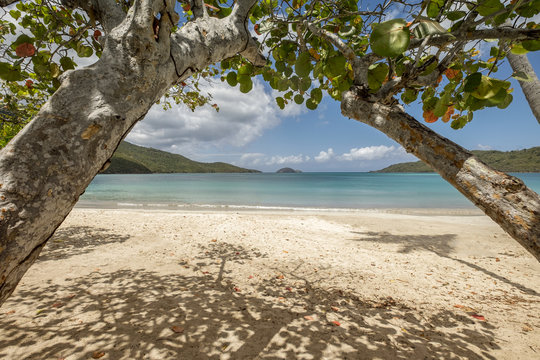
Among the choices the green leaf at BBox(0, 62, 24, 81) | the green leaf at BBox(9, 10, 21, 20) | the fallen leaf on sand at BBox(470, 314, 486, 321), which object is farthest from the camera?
the fallen leaf on sand at BBox(470, 314, 486, 321)

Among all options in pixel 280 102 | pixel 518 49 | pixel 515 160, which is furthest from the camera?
pixel 515 160

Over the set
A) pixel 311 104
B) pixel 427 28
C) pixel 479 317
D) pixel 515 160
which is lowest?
pixel 479 317

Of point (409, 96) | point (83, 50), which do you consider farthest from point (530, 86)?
point (83, 50)

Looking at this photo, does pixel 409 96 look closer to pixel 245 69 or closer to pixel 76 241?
pixel 245 69

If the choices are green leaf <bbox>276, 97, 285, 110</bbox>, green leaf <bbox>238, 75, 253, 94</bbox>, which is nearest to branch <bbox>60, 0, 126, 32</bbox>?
green leaf <bbox>238, 75, 253, 94</bbox>

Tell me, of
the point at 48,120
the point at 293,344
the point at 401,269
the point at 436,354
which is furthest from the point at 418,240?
the point at 48,120

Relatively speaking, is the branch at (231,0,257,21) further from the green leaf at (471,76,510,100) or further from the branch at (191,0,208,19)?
the green leaf at (471,76,510,100)

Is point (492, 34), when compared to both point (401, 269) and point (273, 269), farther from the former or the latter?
point (401, 269)

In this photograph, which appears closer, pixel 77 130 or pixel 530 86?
pixel 77 130

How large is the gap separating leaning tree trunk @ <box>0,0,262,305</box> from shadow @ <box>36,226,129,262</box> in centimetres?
657

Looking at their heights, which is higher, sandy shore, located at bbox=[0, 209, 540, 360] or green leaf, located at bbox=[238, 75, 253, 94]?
green leaf, located at bbox=[238, 75, 253, 94]

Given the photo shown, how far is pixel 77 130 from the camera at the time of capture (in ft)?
3.55

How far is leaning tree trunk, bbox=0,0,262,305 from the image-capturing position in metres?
0.92

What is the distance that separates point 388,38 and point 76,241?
377 inches
